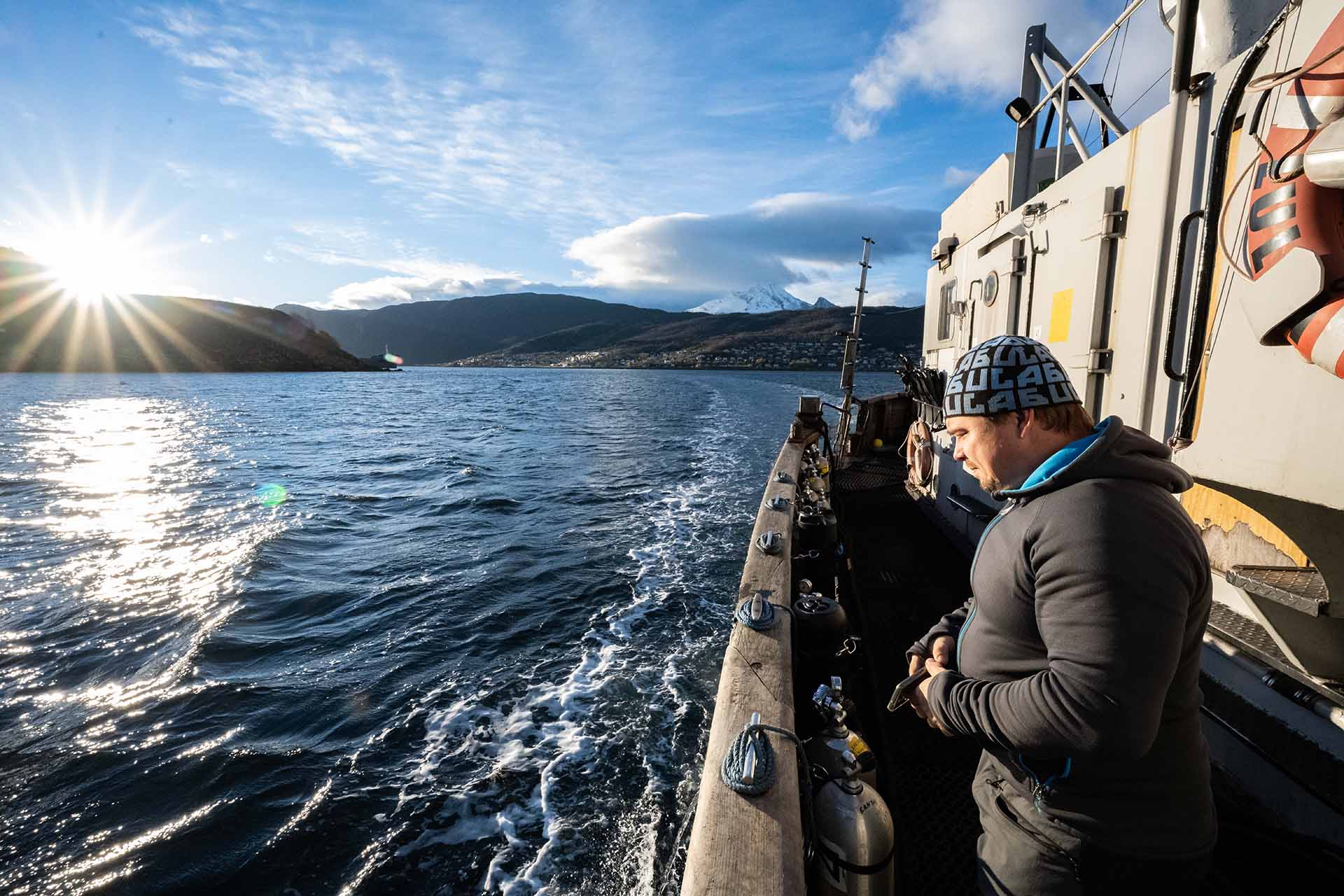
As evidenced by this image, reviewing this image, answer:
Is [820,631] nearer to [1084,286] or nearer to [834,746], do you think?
[834,746]

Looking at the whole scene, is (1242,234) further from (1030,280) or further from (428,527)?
(428,527)

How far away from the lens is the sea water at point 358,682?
4.36 metres

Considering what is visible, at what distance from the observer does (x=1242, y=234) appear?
2.98 metres

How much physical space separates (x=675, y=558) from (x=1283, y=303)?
839 centimetres

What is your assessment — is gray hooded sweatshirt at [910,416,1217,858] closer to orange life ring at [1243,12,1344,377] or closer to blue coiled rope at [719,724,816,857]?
blue coiled rope at [719,724,816,857]

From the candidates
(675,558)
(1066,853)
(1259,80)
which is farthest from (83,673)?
(1259,80)

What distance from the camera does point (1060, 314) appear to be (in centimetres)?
589

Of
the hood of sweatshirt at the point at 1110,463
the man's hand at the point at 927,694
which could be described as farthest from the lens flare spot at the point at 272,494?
the hood of sweatshirt at the point at 1110,463

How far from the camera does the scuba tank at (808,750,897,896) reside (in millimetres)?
2264

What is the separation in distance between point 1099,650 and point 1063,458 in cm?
47

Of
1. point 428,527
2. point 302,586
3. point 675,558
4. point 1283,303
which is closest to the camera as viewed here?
point 1283,303

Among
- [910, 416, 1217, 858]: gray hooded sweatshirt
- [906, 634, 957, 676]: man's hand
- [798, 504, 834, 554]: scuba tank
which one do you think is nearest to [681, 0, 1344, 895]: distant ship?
[798, 504, 834, 554]: scuba tank

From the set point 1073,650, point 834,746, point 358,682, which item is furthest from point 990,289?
point 358,682

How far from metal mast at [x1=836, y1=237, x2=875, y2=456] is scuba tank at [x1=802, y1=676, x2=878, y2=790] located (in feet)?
39.0
